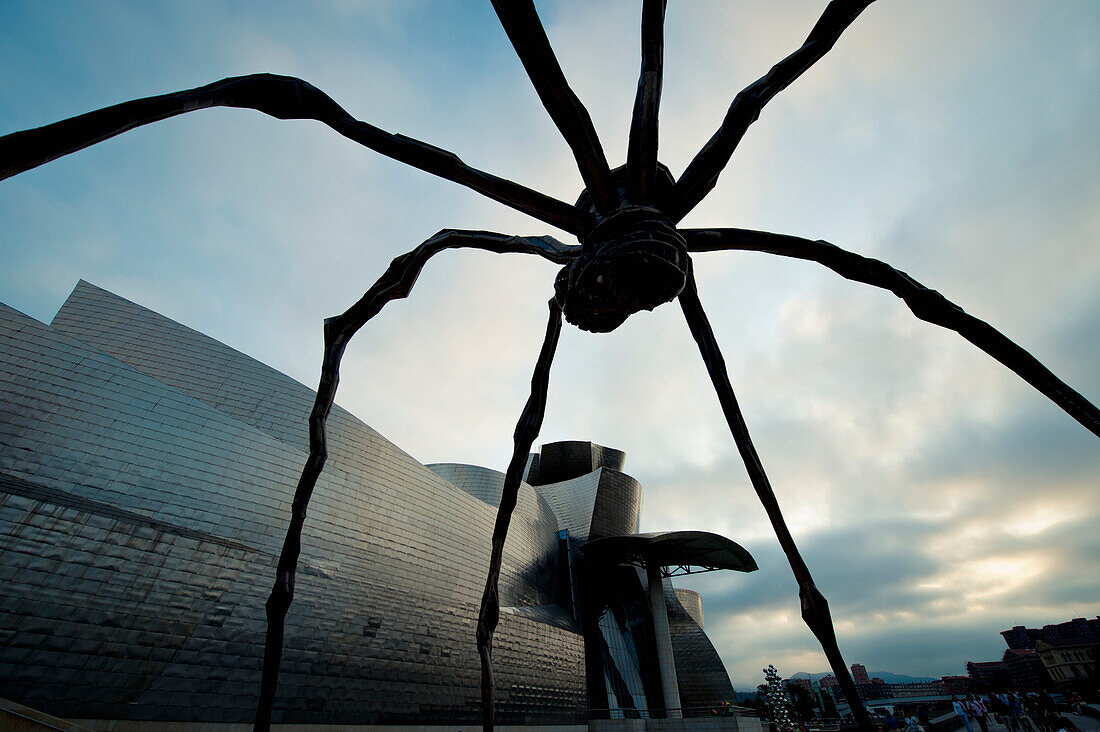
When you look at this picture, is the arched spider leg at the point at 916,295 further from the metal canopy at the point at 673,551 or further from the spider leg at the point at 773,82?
the metal canopy at the point at 673,551

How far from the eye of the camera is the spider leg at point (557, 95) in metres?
2.57

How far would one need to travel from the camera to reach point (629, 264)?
300cm

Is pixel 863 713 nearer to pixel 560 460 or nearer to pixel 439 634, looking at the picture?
pixel 439 634

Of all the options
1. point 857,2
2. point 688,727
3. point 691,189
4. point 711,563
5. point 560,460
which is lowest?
point 688,727

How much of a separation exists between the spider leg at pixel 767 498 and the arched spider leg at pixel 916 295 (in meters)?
0.44

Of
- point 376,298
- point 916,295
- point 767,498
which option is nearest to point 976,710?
point 767,498

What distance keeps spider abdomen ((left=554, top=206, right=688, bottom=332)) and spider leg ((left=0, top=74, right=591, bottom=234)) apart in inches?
18.0

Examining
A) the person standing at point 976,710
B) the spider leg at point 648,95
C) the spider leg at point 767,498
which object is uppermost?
the spider leg at point 648,95

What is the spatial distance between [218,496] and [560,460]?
3235 centimetres

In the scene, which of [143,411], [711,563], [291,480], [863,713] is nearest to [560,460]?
[711,563]

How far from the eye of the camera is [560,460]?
42.4 m

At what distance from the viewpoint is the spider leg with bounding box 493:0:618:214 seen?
2.57m

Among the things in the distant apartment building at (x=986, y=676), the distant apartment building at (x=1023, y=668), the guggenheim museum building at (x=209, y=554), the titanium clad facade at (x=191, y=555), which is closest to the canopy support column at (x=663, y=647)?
the guggenheim museum building at (x=209, y=554)

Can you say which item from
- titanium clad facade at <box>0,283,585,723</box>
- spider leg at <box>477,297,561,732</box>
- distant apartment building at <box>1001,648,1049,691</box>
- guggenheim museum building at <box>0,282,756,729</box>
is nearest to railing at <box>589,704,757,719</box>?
guggenheim museum building at <box>0,282,756,729</box>
